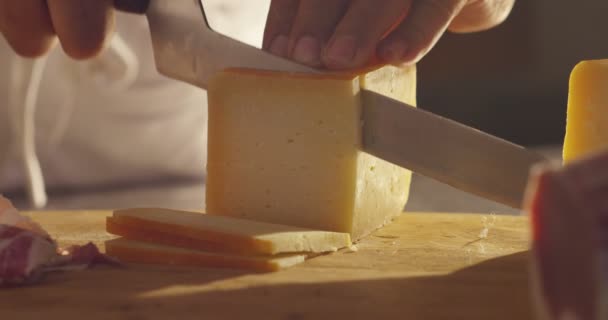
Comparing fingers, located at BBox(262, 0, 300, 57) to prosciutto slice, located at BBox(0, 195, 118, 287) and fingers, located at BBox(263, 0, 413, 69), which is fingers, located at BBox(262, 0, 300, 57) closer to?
fingers, located at BBox(263, 0, 413, 69)

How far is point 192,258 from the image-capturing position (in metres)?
1.52

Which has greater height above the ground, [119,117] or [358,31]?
[358,31]

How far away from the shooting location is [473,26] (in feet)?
7.66

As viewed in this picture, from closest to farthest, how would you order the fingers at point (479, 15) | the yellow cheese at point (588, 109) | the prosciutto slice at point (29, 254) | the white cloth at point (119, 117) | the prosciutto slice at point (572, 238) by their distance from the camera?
the prosciutto slice at point (572, 238) < the prosciutto slice at point (29, 254) < the yellow cheese at point (588, 109) < the fingers at point (479, 15) < the white cloth at point (119, 117)

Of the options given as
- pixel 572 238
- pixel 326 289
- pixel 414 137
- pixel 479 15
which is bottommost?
pixel 326 289

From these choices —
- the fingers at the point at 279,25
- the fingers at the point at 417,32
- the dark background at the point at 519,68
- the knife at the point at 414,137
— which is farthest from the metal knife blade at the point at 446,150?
the dark background at the point at 519,68

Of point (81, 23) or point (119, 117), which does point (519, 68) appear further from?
point (81, 23)

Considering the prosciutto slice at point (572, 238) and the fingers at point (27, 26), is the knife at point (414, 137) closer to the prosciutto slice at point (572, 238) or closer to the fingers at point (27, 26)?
the fingers at point (27, 26)

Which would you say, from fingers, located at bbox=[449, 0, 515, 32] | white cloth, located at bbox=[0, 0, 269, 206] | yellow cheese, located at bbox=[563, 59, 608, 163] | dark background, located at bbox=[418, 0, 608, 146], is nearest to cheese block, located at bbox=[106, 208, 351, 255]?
yellow cheese, located at bbox=[563, 59, 608, 163]

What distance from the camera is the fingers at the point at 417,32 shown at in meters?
1.70

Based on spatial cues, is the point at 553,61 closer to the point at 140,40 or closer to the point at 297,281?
the point at 140,40

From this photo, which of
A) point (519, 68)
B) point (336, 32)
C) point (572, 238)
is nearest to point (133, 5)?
point (336, 32)

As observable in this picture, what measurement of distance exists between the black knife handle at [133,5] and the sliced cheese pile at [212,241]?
457 mm

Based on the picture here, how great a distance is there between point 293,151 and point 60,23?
55cm
